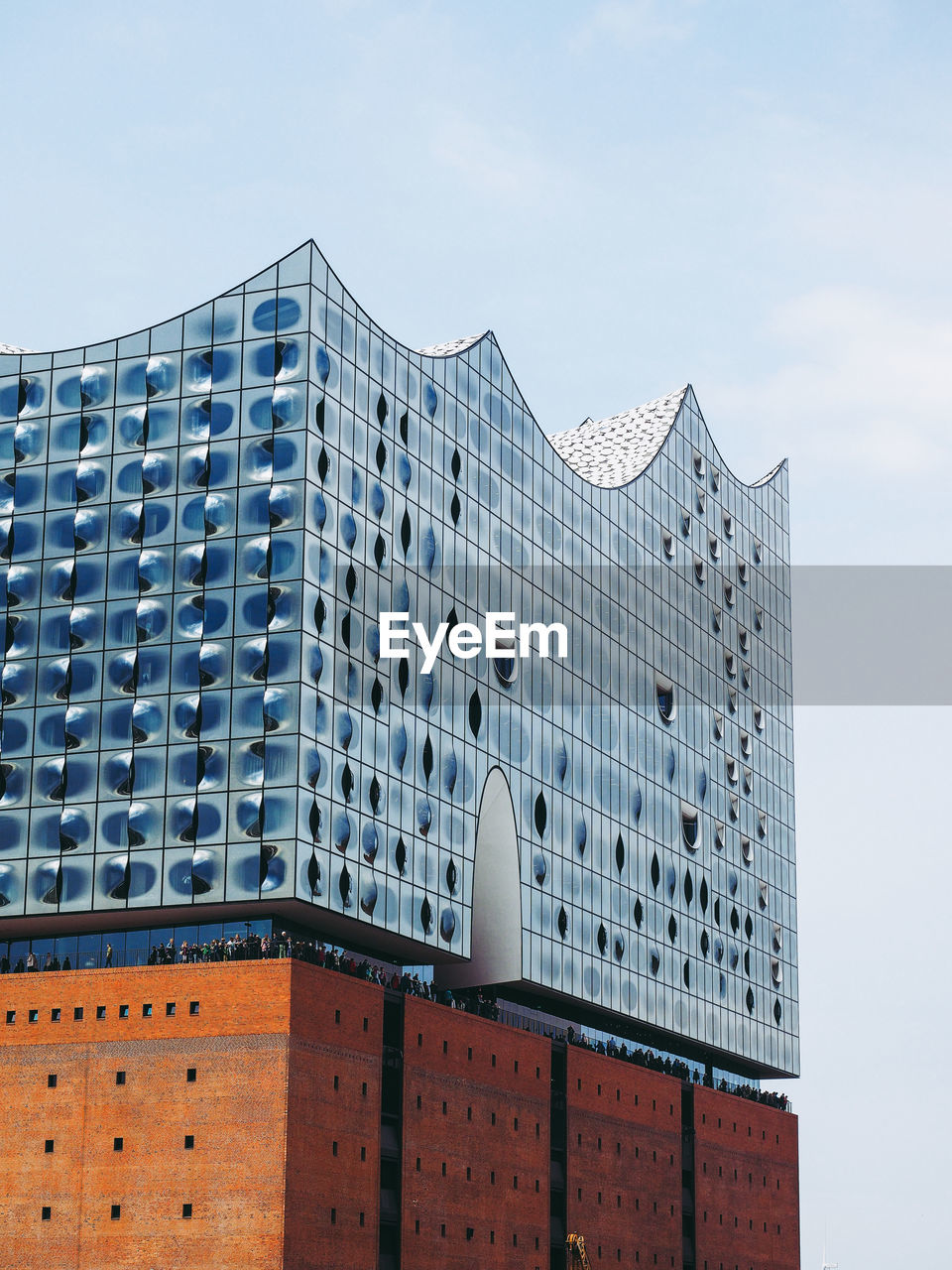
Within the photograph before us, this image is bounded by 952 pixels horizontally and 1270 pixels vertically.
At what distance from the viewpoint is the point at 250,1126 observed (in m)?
54.6

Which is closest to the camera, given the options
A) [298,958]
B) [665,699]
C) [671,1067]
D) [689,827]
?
[298,958]

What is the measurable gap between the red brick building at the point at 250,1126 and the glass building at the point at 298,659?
2.88 meters

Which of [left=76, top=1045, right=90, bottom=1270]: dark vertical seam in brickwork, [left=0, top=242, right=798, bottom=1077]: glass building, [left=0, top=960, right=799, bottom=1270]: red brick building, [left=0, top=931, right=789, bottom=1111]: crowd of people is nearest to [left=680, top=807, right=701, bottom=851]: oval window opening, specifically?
[left=0, top=242, right=798, bottom=1077]: glass building

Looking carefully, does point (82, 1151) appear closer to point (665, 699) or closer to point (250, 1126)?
point (250, 1126)

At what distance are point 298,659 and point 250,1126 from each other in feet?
42.8

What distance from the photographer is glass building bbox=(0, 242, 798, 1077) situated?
194 ft

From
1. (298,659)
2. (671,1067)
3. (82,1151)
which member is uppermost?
(298,659)

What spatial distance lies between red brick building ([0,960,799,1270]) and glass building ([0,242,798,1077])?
2880mm

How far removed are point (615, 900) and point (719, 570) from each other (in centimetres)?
2083

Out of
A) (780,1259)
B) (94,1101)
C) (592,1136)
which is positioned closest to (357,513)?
(94,1101)

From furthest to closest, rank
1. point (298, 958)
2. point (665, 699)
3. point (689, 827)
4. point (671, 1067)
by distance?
1. point (689, 827)
2. point (665, 699)
3. point (671, 1067)
4. point (298, 958)

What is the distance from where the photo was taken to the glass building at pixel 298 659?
59156 mm

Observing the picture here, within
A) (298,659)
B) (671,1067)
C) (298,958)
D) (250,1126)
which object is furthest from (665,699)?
(250,1126)

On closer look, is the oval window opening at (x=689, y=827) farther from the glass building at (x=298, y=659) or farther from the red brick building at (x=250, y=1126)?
the red brick building at (x=250, y=1126)
